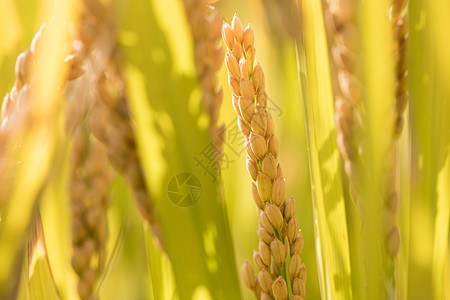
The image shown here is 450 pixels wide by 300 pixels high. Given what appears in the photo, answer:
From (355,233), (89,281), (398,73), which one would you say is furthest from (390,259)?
(89,281)

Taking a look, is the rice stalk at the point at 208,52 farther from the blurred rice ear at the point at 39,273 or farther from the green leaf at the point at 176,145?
the blurred rice ear at the point at 39,273

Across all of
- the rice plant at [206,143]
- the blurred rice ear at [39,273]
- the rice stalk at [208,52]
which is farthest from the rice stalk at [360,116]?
the blurred rice ear at [39,273]

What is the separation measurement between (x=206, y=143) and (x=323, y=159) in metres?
0.15

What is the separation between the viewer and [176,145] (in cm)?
41

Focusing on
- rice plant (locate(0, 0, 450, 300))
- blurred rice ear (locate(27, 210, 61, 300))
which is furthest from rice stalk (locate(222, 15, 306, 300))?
blurred rice ear (locate(27, 210, 61, 300))

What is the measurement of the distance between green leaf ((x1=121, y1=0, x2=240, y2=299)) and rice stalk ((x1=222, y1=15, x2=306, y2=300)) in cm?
3

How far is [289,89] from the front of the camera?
721 millimetres

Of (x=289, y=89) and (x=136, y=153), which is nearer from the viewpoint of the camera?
(x=136, y=153)

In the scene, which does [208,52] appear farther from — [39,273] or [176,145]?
[39,273]

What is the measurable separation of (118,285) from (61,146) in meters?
0.33

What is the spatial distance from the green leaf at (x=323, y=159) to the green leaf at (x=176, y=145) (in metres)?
0.11

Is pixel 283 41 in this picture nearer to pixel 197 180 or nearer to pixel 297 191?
pixel 297 191

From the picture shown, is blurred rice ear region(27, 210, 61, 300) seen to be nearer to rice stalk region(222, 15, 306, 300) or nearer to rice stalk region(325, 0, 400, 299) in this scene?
rice stalk region(222, 15, 306, 300)

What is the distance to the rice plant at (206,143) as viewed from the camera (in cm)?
35
